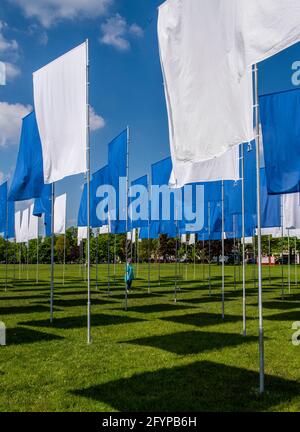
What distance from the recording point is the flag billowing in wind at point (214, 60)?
739cm

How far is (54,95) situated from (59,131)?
1120mm

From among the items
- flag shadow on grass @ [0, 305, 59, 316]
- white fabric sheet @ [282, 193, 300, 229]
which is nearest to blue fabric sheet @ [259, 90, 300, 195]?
flag shadow on grass @ [0, 305, 59, 316]

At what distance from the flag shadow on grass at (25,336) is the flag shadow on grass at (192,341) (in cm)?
232

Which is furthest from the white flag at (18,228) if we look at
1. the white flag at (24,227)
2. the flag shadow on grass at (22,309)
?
the flag shadow on grass at (22,309)

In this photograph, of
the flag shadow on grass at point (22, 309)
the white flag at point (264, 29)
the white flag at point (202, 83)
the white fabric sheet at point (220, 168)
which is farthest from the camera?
the flag shadow on grass at point (22, 309)

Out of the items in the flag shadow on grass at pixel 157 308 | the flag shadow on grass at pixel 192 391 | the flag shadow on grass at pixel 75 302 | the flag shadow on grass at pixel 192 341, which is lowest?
the flag shadow on grass at pixel 192 391

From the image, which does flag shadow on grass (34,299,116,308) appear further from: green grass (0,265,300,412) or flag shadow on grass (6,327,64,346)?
flag shadow on grass (6,327,64,346)

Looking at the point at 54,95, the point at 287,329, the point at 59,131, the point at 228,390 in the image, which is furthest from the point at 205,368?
the point at 54,95

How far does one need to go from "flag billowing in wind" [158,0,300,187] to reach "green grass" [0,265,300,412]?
4.16 m

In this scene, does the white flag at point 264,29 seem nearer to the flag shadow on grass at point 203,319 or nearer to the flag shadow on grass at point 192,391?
the flag shadow on grass at point 192,391

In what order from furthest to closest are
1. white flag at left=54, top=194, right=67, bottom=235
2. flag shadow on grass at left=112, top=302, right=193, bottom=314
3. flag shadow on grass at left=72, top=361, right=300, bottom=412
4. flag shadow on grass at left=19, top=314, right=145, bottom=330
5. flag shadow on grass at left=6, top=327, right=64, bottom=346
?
1. white flag at left=54, top=194, right=67, bottom=235
2. flag shadow on grass at left=112, top=302, right=193, bottom=314
3. flag shadow on grass at left=19, top=314, right=145, bottom=330
4. flag shadow on grass at left=6, top=327, right=64, bottom=346
5. flag shadow on grass at left=72, top=361, right=300, bottom=412

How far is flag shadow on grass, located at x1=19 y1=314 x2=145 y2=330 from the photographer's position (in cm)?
1625

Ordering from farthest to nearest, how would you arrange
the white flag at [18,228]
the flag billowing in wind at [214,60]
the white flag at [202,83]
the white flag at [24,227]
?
the white flag at [18,228] → the white flag at [24,227] → the white flag at [202,83] → the flag billowing in wind at [214,60]

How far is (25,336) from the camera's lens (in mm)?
14141
